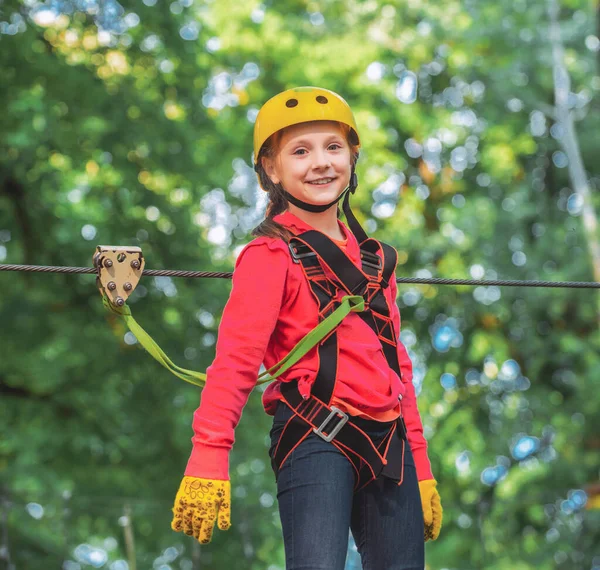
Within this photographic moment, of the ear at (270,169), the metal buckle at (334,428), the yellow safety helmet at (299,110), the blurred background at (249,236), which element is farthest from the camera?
the blurred background at (249,236)

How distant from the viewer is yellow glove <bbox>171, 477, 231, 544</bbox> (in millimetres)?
2314

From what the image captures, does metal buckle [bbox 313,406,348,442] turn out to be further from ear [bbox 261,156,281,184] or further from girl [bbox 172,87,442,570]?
ear [bbox 261,156,281,184]

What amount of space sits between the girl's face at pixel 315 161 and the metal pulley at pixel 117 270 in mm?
447

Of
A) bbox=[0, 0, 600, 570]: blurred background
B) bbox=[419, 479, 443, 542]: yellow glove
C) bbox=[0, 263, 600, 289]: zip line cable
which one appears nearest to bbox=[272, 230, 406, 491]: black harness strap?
bbox=[419, 479, 443, 542]: yellow glove

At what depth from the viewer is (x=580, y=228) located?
1373 centimetres

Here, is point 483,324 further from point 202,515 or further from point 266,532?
point 202,515

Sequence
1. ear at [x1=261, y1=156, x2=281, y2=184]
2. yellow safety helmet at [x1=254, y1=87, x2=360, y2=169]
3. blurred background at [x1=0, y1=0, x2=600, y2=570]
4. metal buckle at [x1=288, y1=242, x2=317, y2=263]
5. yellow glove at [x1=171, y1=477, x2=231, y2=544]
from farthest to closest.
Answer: blurred background at [x1=0, y1=0, x2=600, y2=570] < ear at [x1=261, y1=156, x2=281, y2=184] < yellow safety helmet at [x1=254, y1=87, x2=360, y2=169] < metal buckle at [x1=288, y1=242, x2=317, y2=263] < yellow glove at [x1=171, y1=477, x2=231, y2=544]

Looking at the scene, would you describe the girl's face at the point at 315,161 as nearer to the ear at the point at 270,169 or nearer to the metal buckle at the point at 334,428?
the ear at the point at 270,169

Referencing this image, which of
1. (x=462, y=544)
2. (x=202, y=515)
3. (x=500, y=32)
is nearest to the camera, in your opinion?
(x=202, y=515)

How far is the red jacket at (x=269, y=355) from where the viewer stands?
7.88ft

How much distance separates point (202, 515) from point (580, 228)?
12.1m

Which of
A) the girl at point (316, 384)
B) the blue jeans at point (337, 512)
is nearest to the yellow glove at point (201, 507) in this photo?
the girl at point (316, 384)

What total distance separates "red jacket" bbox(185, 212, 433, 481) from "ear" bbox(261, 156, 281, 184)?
266 mm

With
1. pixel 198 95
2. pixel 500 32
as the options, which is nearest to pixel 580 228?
pixel 500 32
